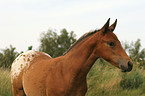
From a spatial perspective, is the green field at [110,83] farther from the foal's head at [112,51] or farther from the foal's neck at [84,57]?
the foal's head at [112,51]

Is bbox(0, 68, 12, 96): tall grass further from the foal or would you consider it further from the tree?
the tree

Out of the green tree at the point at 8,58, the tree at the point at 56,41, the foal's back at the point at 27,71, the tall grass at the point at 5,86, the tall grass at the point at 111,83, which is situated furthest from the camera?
the tree at the point at 56,41

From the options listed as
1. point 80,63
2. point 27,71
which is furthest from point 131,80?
point 80,63

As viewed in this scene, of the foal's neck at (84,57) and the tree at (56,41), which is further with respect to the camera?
the tree at (56,41)

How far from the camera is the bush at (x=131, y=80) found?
25.5 feet

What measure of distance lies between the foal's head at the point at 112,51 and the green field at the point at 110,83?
361cm

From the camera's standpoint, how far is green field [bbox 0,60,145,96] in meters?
6.50

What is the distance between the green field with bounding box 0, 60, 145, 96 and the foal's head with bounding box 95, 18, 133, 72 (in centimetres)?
361

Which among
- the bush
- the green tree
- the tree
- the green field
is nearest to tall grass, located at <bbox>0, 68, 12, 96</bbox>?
the green field

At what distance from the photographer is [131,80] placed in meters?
7.93

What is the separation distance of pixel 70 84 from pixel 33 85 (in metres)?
1.10

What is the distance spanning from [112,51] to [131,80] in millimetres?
5644

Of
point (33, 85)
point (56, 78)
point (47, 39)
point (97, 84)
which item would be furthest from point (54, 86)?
point (47, 39)

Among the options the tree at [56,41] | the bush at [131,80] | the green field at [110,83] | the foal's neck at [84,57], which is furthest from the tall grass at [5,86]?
the tree at [56,41]
